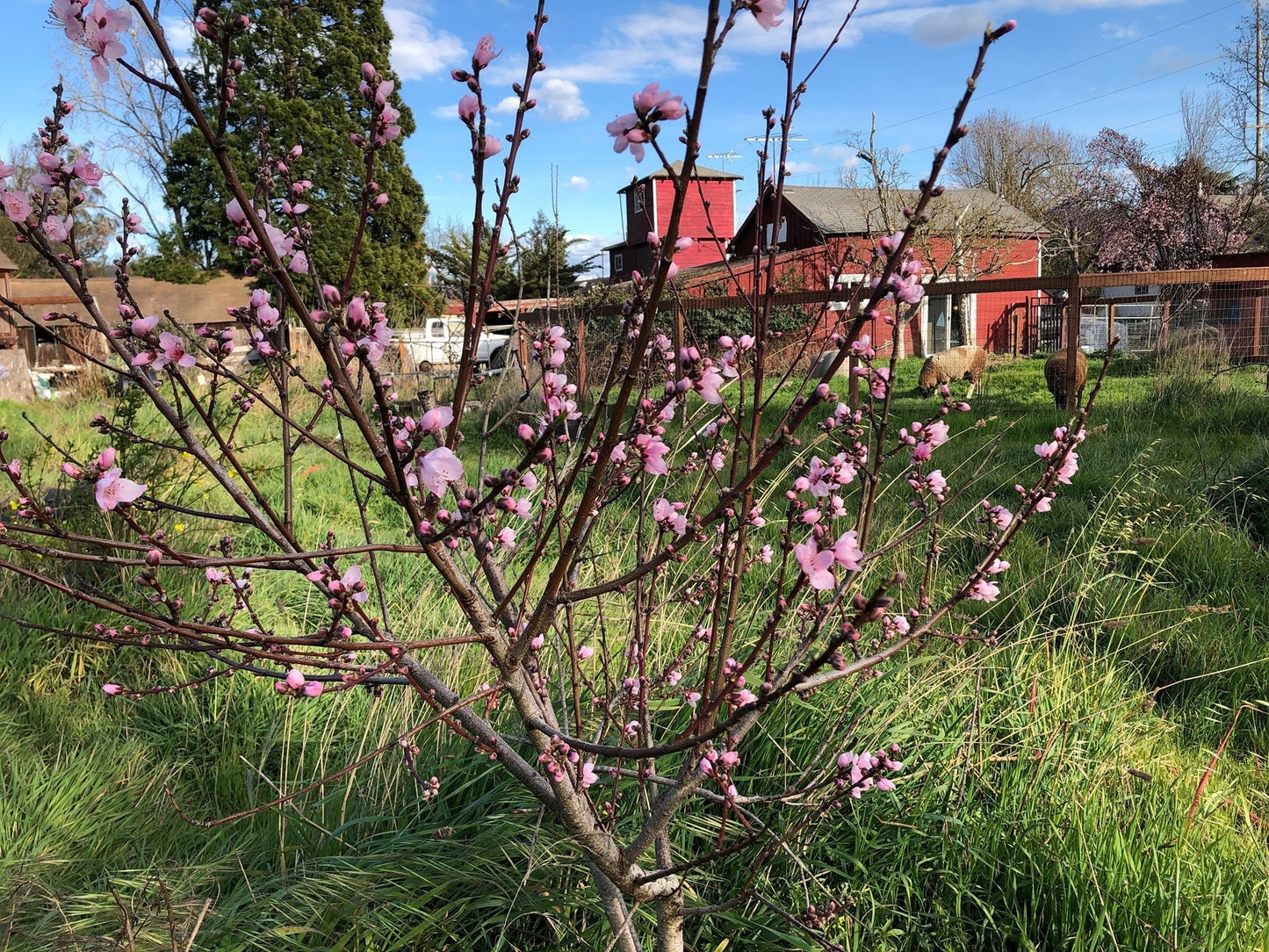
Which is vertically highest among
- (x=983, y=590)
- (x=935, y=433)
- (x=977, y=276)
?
(x=977, y=276)

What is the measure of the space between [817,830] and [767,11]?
198 centimetres

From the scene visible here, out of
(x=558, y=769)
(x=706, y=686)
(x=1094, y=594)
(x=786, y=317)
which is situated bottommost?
(x=1094, y=594)

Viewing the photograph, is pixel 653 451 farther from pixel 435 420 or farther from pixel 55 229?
pixel 55 229

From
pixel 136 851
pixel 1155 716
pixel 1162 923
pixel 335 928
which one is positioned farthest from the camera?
pixel 1155 716

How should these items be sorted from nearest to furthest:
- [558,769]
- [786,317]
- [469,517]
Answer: [469,517]
[558,769]
[786,317]

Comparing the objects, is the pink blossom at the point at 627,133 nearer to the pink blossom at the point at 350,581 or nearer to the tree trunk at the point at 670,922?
the pink blossom at the point at 350,581

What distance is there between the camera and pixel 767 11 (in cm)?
96

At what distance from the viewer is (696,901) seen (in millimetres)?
2064

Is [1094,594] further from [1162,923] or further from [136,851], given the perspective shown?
[136,851]

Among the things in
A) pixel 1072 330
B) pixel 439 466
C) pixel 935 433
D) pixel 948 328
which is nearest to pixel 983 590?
pixel 935 433

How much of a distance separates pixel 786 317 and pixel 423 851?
684 inches

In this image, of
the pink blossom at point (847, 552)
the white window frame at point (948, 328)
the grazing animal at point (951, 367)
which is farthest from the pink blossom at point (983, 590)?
the white window frame at point (948, 328)

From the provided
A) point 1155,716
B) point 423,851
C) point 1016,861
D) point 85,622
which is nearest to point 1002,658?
point 1155,716

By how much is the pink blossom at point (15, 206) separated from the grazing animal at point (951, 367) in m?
11.6
